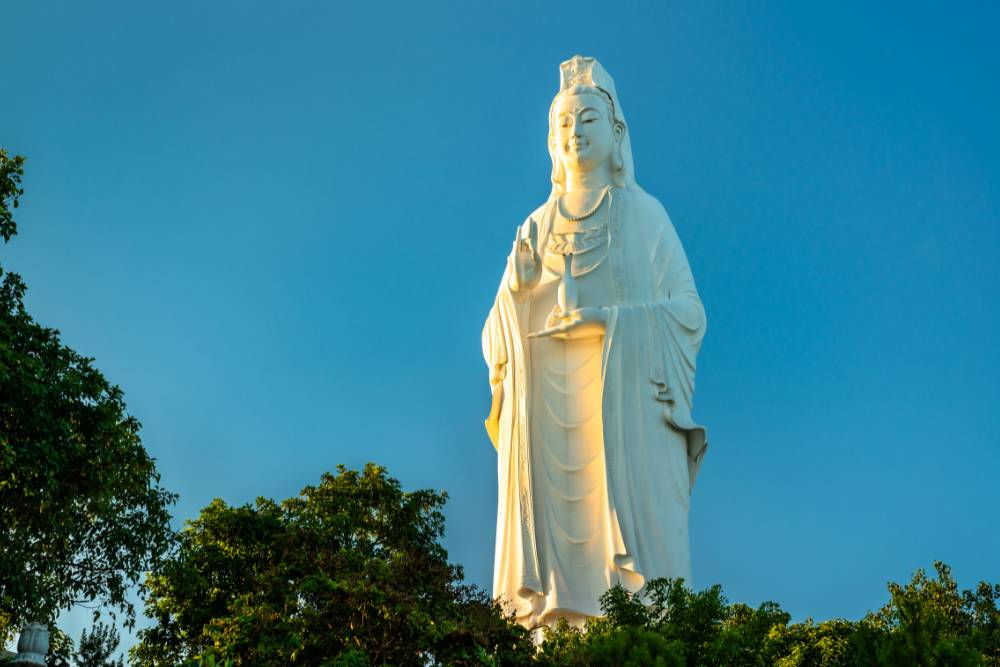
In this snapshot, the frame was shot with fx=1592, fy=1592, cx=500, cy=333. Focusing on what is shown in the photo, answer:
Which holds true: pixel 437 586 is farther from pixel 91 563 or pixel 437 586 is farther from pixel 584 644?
pixel 91 563

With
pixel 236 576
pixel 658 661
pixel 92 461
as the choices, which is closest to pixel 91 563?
pixel 92 461

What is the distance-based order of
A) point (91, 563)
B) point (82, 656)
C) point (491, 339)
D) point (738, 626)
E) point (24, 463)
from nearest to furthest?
point (738, 626)
point (24, 463)
point (91, 563)
point (491, 339)
point (82, 656)

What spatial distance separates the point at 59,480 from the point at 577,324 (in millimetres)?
5212

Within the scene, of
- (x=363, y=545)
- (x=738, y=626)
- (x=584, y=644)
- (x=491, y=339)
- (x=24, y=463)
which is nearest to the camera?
(x=584, y=644)

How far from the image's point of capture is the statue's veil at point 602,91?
56.6ft

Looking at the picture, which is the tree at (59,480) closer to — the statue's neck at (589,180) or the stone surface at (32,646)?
the stone surface at (32,646)

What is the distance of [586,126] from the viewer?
17.0 meters

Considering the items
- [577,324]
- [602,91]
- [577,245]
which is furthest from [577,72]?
[577,324]

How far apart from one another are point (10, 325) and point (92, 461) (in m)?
1.39

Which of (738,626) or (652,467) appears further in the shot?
(652,467)

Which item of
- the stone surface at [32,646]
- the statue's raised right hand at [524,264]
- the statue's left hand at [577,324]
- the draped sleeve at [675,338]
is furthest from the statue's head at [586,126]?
the stone surface at [32,646]

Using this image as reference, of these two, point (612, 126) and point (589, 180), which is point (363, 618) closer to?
point (589, 180)

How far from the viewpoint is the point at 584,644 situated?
11047mm

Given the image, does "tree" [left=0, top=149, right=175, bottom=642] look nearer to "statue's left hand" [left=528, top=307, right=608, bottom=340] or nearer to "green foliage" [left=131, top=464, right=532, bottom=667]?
"green foliage" [left=131, top=464, right=532, bottom=667]
